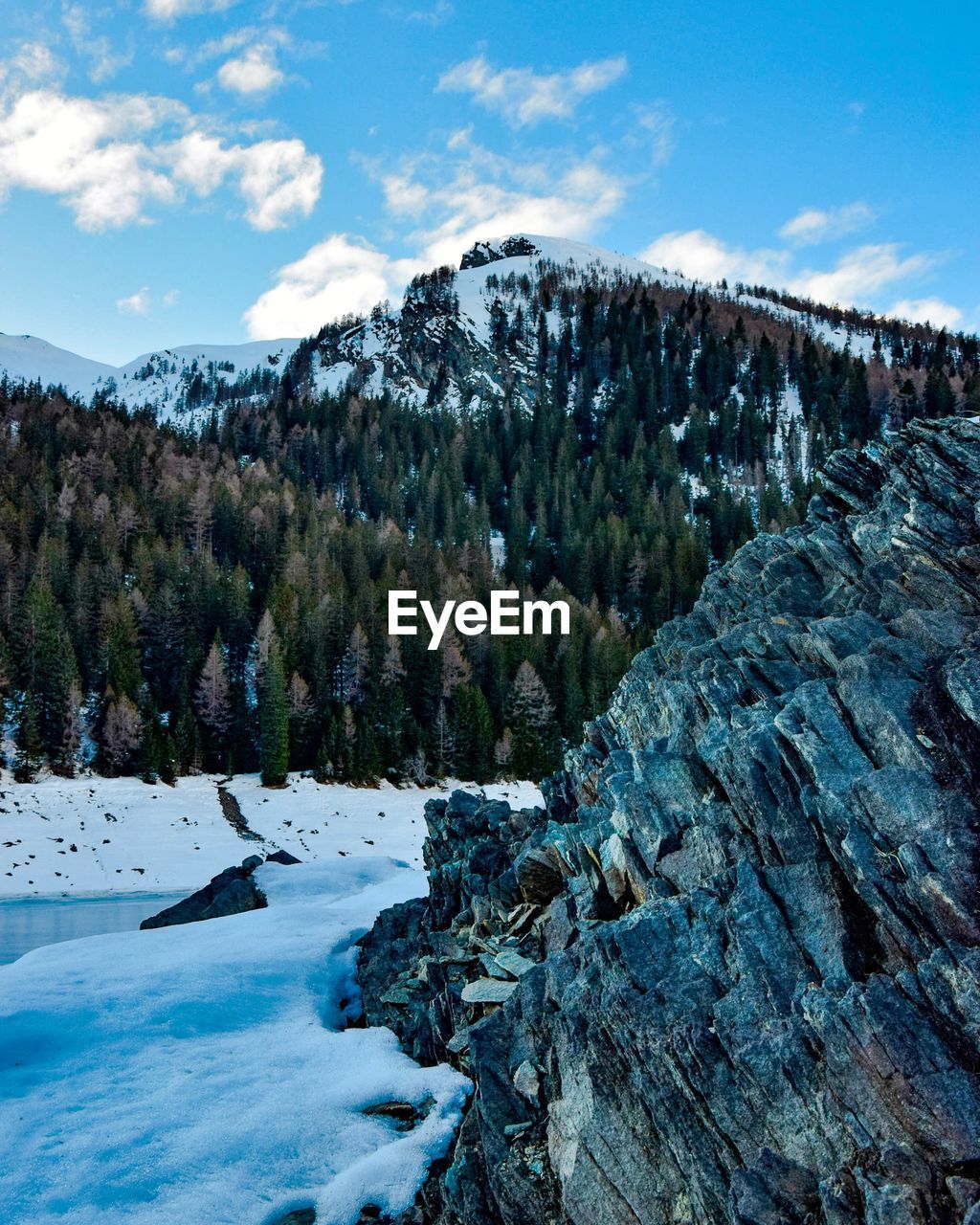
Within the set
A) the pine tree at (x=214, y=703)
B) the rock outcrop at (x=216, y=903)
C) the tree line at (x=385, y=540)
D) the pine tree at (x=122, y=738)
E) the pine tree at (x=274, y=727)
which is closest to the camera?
the rock outcrop at (x=216, y=903)

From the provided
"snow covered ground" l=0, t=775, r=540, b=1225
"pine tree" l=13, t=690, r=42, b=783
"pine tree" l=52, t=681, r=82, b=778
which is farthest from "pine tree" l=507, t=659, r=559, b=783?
"snow covered ground" l=0, t=775, r=540, b=1225

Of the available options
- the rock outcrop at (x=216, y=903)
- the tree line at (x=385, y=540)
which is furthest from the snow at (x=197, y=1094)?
the tree line at (x=385, y=540)

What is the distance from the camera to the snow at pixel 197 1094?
37.3 ft

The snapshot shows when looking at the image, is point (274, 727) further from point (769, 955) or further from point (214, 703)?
point (769, 955)

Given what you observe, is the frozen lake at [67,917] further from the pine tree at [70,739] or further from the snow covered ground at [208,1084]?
the pine tree at [70,739]

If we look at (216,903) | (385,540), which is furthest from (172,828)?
(385,540)

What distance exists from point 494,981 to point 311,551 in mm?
82897

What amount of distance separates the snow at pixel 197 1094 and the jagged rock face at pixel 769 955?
4.31ft

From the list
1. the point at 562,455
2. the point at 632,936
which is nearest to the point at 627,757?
the point at 632,936

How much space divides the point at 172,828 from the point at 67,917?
1589 cm

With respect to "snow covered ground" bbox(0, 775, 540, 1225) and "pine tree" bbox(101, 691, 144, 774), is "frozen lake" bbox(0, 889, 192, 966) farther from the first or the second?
"pine tree" bbox(101, 691, 144, 774)

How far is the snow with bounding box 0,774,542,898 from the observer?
4747cm

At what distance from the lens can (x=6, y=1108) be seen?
12.9 m

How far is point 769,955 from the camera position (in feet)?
32.7
